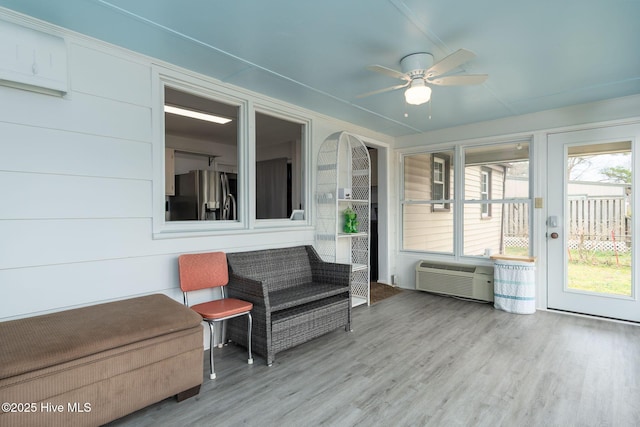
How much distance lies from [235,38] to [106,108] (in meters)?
1.08

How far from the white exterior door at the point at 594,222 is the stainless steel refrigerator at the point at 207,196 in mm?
4273

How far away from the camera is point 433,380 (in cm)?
245

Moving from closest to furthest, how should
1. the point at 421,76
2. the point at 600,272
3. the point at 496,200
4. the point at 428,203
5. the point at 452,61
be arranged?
the point at 452,61, the point at 421,76, the point at 600,272, the point at 496,200, the point at 428,203

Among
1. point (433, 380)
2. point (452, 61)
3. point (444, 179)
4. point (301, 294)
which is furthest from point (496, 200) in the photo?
point (301, 294)

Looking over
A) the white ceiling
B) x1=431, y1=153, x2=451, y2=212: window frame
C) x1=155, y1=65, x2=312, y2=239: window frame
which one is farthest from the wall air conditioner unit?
the white ceiling

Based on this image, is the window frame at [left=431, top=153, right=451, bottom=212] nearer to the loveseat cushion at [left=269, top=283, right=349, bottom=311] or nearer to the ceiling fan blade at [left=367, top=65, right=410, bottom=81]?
the loveseat cushion at [left=269, top=283, right=349, bottom=311]

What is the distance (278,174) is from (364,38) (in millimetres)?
4140

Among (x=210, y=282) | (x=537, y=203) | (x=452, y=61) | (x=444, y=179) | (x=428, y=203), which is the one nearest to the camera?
(x=452, y=61)

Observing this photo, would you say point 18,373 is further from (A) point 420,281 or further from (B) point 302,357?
(A) point 420,281

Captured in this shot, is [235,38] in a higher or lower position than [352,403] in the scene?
higher

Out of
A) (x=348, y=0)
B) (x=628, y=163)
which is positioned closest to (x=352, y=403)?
(x=348, y=0)

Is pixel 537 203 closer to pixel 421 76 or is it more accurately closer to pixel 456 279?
pixel 456 279

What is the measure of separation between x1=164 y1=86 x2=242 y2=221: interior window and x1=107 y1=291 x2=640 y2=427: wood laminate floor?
207 centimetres

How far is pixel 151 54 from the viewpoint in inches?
102
